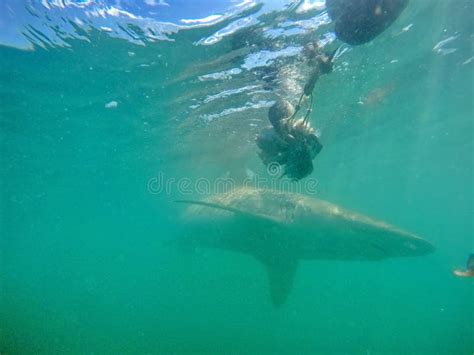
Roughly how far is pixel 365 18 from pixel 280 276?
25.3 feet

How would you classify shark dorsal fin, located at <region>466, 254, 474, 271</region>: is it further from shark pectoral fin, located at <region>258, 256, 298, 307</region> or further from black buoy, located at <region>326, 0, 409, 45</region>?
shark pectoral fin, located at <region>258, 256, 298, 307</region>

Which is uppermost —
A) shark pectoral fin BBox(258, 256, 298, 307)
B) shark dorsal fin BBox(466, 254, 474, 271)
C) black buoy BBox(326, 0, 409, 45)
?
black buoy BBox(326, 0, 409, 45)

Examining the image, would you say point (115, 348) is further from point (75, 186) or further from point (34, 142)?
point (75, 186)

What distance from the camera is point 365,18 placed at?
15.3 feet

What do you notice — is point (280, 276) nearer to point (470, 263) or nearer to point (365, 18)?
point (470, 263)

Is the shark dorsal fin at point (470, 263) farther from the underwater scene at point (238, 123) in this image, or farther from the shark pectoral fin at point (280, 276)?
the shark pectoral fin at point (280, 276)

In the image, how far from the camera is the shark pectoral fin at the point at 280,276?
10.1m

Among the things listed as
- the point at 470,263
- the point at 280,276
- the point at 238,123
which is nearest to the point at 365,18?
the point at 470,263

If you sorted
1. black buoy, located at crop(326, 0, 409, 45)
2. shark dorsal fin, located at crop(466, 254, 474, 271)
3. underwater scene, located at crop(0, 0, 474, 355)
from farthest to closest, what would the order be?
underwater scene, located at crop(0, 0, 474, 355) → black buoy, located at crop(326, 0, 409, 45) → shark dorsal fin, located at crop(466, 254, 474, 271)

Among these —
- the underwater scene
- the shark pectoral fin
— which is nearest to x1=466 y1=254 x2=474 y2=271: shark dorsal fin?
the underwater scene

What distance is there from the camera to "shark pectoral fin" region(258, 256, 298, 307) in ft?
33.2

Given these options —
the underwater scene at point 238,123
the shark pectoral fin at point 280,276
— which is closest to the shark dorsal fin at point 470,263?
the underwater scene at point 238,123

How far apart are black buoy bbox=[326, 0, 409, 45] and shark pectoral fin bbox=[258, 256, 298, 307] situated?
701 cm

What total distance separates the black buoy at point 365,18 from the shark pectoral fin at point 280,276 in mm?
7007
